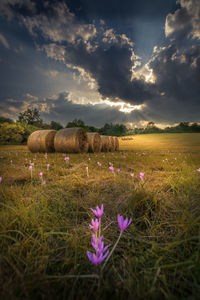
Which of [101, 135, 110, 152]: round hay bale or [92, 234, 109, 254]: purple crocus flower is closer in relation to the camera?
[92, 234, 109, 254]: purple crocus flower

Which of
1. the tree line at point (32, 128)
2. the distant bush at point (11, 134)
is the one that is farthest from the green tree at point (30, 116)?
the distant bush at point (11, 134)

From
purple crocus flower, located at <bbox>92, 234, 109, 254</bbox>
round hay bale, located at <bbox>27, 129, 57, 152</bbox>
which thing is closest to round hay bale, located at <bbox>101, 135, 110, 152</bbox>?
round hay bale, located at <bbox>27, 129, 57, 152</bbox>

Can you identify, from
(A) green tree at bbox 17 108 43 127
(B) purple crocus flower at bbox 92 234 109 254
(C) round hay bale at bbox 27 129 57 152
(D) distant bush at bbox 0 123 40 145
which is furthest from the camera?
(A) green tree at bbox 17 108 43 127

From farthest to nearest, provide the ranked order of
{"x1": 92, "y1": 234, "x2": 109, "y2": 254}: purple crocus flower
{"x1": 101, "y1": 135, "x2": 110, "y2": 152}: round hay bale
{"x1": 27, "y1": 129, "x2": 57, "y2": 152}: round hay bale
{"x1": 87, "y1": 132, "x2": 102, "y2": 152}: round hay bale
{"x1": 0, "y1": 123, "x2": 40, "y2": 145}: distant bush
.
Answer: {"x1": 0, "y1": 123, "x2": 40, "y2": 145}: distant bush, {"x1": 101, "y1": 135, "x2": 110, "y2": 152}: round hay bale, {"x1": 87, "y1": 132, "x2": 102, "y2": 152}: round hay bale, {"x1": 27, "y1": 129, "x2": 57, "y2": 152}: round hay bale, {"x1": 92, "y1": 234, "x2": 109, "y2": 254}: purple crocus flower

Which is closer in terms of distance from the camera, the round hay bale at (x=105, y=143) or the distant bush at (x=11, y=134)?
the round hay bale at (x=105, y=143)

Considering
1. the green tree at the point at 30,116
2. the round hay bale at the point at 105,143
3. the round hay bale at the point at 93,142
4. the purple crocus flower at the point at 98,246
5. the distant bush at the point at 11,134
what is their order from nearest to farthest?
the purple crocus flower at the point at 98,246 → the round hay bale at the point at 93,142 → the round hay bale at the point at 105,143 → the distant bush at the point at 11,134 → the green tree at the point at 30,116

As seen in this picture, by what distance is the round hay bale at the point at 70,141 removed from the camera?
8609 millimetres

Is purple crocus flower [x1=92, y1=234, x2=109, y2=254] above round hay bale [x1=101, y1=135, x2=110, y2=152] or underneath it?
above

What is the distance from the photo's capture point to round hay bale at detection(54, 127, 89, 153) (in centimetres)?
861

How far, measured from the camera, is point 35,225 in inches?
37.1

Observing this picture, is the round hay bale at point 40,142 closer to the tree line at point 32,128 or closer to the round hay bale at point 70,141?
the round hay bale at point 70,141

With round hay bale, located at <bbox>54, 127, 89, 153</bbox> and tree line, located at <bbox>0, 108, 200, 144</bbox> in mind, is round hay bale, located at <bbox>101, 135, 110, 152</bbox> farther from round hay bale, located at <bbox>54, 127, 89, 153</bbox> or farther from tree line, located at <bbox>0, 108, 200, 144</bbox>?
tree line, located at <bbox>0, 108, 200, 144</bbox>

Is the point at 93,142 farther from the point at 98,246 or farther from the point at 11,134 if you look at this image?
the point at 11,134

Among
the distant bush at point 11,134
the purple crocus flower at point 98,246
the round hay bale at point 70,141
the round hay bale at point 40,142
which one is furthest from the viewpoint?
the distant bush at point 11,134
